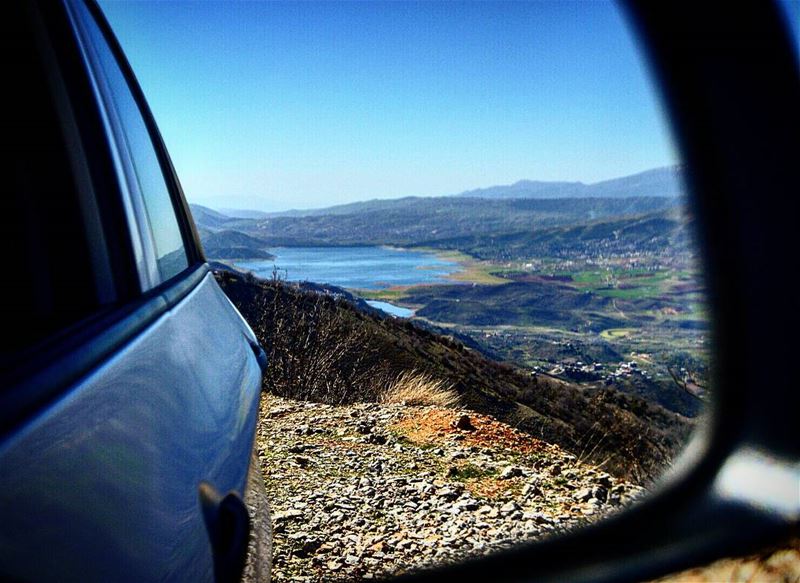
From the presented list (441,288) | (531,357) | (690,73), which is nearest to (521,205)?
(441,288)

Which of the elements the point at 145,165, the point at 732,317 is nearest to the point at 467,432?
the point at 732,317

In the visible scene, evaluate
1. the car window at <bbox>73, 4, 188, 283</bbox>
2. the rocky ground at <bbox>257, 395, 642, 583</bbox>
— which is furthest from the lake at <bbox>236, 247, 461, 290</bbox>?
the car window at <bbox>73, 4, 188, 283</bbox>

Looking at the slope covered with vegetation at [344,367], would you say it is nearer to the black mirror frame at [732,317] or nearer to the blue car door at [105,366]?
the black mirror frame at [732,317]

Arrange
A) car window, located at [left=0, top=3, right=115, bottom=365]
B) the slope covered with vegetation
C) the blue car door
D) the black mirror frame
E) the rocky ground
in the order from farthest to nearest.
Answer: the slope covered with vegetation, the rocky ground, the black mirror frame, car window, located at [left=0, top=3, right=115, bottom=365], the blue car door

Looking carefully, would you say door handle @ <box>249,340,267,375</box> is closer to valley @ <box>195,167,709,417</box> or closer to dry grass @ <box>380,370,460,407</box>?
valley @ <box>195,167,709,417</box>

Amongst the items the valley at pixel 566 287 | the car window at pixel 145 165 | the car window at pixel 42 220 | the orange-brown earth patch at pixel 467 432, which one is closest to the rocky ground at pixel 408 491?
the orange-brown earth patch at pixel 467 432
